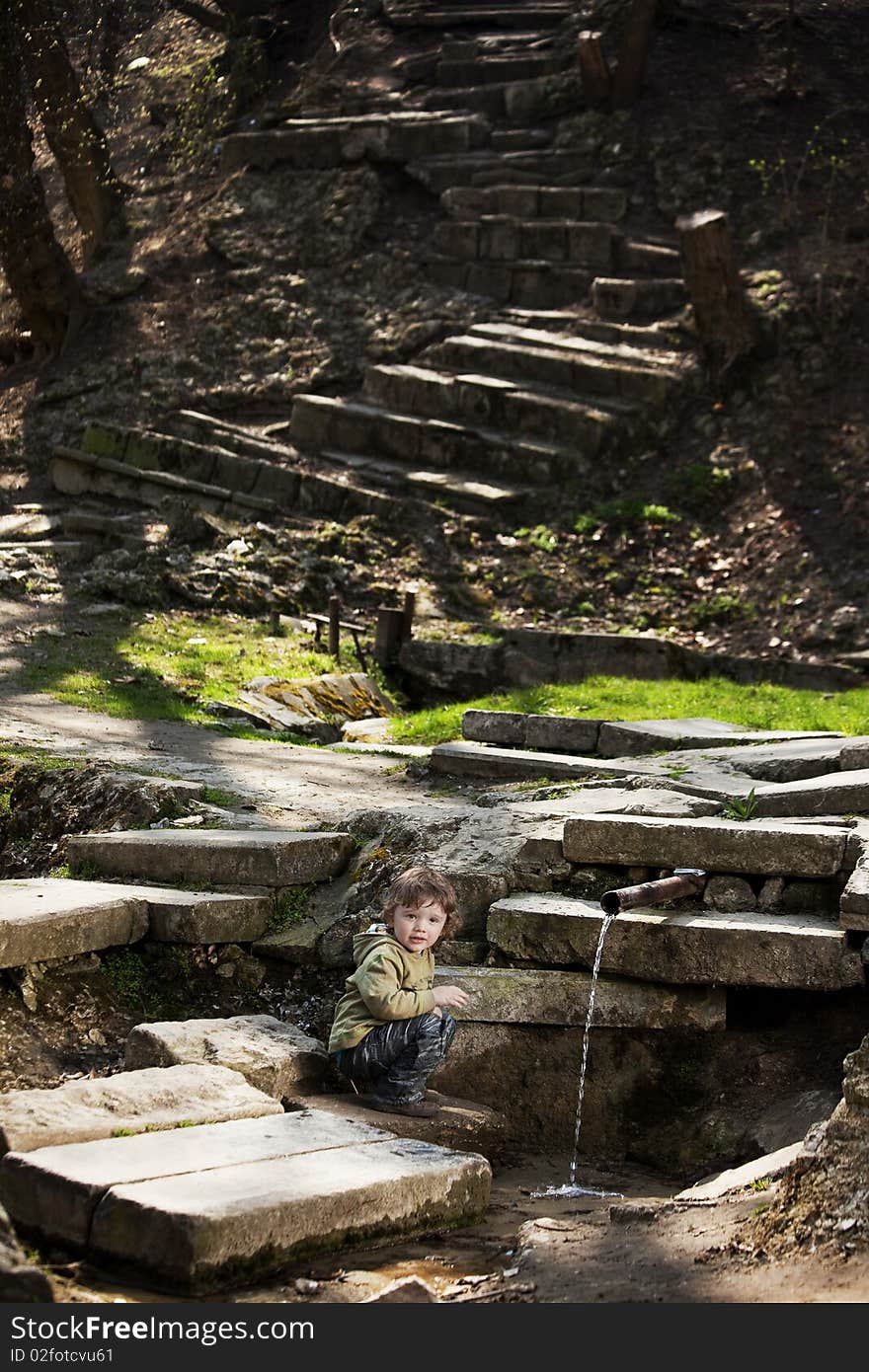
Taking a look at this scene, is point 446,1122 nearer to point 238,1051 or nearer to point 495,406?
point 238,1051

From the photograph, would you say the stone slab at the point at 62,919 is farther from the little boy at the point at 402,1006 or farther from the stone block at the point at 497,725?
the stone block at the point at 497,725

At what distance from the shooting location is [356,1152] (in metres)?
4.09

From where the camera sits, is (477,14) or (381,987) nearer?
(381,987)

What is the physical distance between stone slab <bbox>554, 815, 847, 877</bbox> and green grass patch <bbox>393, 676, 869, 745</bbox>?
311cm

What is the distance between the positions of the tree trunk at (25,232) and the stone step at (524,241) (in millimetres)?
4648

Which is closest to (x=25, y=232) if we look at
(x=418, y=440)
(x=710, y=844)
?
(x=418, y=440)

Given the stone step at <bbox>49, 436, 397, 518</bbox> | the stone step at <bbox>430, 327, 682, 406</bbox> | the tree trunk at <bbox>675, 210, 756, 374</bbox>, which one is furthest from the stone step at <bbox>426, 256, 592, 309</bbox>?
the stone step at <bbox>49, 436, 397, 518</bbox>

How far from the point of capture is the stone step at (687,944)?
16.5 ft

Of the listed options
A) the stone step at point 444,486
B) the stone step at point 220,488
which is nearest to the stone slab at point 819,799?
the stone step at point 444,486

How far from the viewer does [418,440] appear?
16.2 meters

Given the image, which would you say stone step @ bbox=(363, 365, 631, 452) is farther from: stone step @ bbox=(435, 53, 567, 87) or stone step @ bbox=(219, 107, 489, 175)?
stone step @ bbox=(435, 53, 567, 87)

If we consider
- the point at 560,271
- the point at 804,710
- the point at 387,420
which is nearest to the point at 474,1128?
the point at 804,710

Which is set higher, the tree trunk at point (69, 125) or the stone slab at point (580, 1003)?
the tree trunk at point (69, 125)

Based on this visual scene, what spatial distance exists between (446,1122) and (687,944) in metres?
1.03
